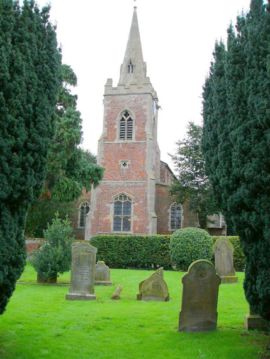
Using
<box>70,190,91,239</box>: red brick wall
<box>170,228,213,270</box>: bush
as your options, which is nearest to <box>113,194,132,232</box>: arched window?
<box>70,190,91,239</box>: red brick wall

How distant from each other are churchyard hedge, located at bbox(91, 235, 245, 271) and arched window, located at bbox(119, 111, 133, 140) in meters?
15.1

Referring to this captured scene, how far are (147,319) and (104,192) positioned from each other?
2957cm

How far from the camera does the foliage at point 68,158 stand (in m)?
22.1

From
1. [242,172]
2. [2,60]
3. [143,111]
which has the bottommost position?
[242,172]

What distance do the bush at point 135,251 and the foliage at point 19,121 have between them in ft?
63.6

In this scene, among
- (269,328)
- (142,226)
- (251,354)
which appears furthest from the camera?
(142,226)

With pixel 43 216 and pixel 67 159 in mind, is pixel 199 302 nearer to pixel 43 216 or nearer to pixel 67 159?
pixel 67 159

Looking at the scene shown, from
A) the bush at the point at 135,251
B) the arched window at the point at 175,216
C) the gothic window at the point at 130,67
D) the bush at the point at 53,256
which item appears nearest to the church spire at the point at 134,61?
the gothic window at the point at 130,67

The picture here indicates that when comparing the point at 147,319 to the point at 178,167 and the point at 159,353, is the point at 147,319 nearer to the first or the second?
the point at 159,353

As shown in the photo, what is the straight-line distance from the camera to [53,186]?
2225 cm

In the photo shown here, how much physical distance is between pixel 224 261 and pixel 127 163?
74.7 ft

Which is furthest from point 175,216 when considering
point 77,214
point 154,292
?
point 154,292

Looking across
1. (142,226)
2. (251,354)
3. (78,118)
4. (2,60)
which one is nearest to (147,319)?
(251,354)

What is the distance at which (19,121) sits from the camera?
6.45 meters
